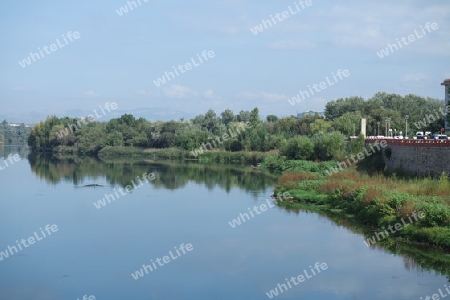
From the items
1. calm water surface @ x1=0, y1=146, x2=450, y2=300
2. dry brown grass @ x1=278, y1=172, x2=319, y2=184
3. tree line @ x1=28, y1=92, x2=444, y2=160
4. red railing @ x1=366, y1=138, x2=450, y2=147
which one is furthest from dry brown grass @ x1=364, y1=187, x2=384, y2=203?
tree line @ x1=28, y1=92, x2=444, y2=160

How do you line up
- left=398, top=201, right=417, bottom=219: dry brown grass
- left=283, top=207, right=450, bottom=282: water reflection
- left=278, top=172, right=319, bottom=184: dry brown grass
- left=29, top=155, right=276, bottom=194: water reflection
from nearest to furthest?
left=283, top=207, right=450, bottom=282: water reflection → left=398, top=201, right=417, bottom=219: dry brown grass → left=278, top=172, right=319, bottom=184: dry brown grass → left=29, top=155, right=276, bottom=194: water reflection

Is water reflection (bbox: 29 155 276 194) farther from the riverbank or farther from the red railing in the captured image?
the red railing

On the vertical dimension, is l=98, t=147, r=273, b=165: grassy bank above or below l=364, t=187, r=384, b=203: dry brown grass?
above

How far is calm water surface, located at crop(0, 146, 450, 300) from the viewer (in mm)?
12633

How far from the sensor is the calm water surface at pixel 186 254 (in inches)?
497

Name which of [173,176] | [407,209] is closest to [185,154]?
[173,176]

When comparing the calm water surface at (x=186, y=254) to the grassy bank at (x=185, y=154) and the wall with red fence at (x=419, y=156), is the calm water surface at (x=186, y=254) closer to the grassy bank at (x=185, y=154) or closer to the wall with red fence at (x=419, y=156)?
the wall with red fence at (x=419, y=156)

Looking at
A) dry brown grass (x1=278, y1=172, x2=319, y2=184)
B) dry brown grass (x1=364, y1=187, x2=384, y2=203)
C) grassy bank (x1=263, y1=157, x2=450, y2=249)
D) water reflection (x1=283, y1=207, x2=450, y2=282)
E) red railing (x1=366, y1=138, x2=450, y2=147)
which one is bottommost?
water reflection (x1=283, y1=207, x2=450, y2=282)

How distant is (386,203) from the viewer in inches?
687

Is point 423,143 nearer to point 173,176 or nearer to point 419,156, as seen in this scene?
point 419,156

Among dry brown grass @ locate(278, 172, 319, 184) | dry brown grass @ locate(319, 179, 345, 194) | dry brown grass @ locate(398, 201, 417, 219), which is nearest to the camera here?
dry brown grass @ locate(398, 201, 417, 219)

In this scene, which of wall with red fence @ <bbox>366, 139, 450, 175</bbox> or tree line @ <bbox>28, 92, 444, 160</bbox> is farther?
tree line @ <bbox>28, 92, 444, 160</bbox>

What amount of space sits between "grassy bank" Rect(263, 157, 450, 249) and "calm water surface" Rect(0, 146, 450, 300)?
90 cm

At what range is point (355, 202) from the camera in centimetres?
2020
